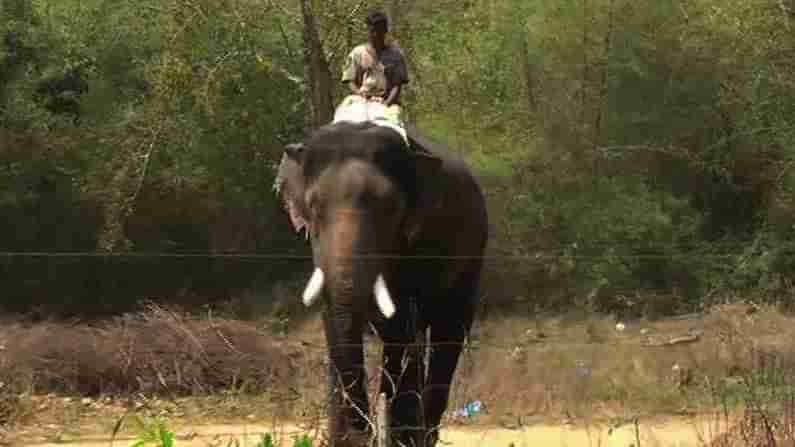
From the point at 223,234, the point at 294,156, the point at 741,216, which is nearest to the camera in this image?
the point at 294,156

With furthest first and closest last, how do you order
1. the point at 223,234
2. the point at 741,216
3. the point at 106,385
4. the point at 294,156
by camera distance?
the point at 741,216, the point at 223,234, the point at 106,385, the point at 294,156

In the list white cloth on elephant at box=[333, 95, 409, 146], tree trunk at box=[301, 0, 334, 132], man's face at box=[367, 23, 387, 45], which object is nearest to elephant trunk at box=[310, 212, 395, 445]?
A: white cloth on elephant at box=[333, 95, 409, 146]

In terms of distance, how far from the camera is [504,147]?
18.9 m

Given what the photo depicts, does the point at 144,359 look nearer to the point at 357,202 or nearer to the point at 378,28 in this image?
the point at 378,28

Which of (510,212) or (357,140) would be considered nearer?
(357,140)

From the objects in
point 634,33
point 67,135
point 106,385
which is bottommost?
point 106,385

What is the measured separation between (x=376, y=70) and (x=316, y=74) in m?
5.93

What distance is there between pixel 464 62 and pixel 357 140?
10773mm

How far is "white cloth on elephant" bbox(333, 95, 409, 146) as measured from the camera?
846 centimetres

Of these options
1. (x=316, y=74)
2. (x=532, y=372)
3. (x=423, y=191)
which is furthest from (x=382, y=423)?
(x=316, y=74)

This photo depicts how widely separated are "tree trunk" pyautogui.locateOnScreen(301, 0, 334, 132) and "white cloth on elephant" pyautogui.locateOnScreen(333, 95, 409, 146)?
5777 millimetres

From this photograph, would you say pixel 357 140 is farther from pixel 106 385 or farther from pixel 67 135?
pixel 67 135

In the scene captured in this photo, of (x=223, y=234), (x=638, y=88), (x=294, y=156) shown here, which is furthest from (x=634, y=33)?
(x=294, y=156)

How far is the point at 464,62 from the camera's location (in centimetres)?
1873
